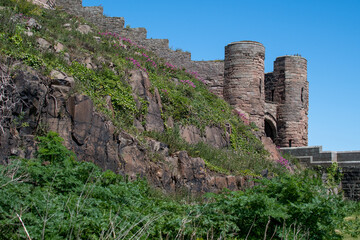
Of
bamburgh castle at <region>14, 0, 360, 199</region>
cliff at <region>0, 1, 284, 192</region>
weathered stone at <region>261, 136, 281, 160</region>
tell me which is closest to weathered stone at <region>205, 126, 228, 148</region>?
cliff at <region>0, 1, 284, 192</region>

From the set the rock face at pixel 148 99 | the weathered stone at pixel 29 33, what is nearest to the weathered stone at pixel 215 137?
the rock face at pixel 148 99

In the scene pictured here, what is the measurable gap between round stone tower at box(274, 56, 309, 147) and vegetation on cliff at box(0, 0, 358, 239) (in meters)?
10.5

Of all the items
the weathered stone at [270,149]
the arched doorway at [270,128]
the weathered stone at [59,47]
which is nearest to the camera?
the weathered stone at [59,47]

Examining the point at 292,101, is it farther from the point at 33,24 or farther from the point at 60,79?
the point at 60,79

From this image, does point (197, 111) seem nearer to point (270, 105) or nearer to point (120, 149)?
point (120, 149)

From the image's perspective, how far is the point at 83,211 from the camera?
624cm

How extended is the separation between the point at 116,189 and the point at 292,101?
22.0 m

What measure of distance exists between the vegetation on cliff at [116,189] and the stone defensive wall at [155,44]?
6.79 m

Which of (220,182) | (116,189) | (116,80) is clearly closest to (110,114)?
(116,80)

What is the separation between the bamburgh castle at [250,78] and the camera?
2386 cm

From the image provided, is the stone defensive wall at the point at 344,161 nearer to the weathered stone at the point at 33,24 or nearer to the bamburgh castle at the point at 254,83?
the bamburgh castle at the point at 254,83

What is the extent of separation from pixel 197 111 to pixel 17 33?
7610mm

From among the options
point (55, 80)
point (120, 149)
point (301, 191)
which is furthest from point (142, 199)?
point (55, 80)

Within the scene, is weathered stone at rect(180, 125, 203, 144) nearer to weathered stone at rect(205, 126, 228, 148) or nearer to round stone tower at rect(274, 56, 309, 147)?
weathered stone at rect(205, 126, 228, 148)
